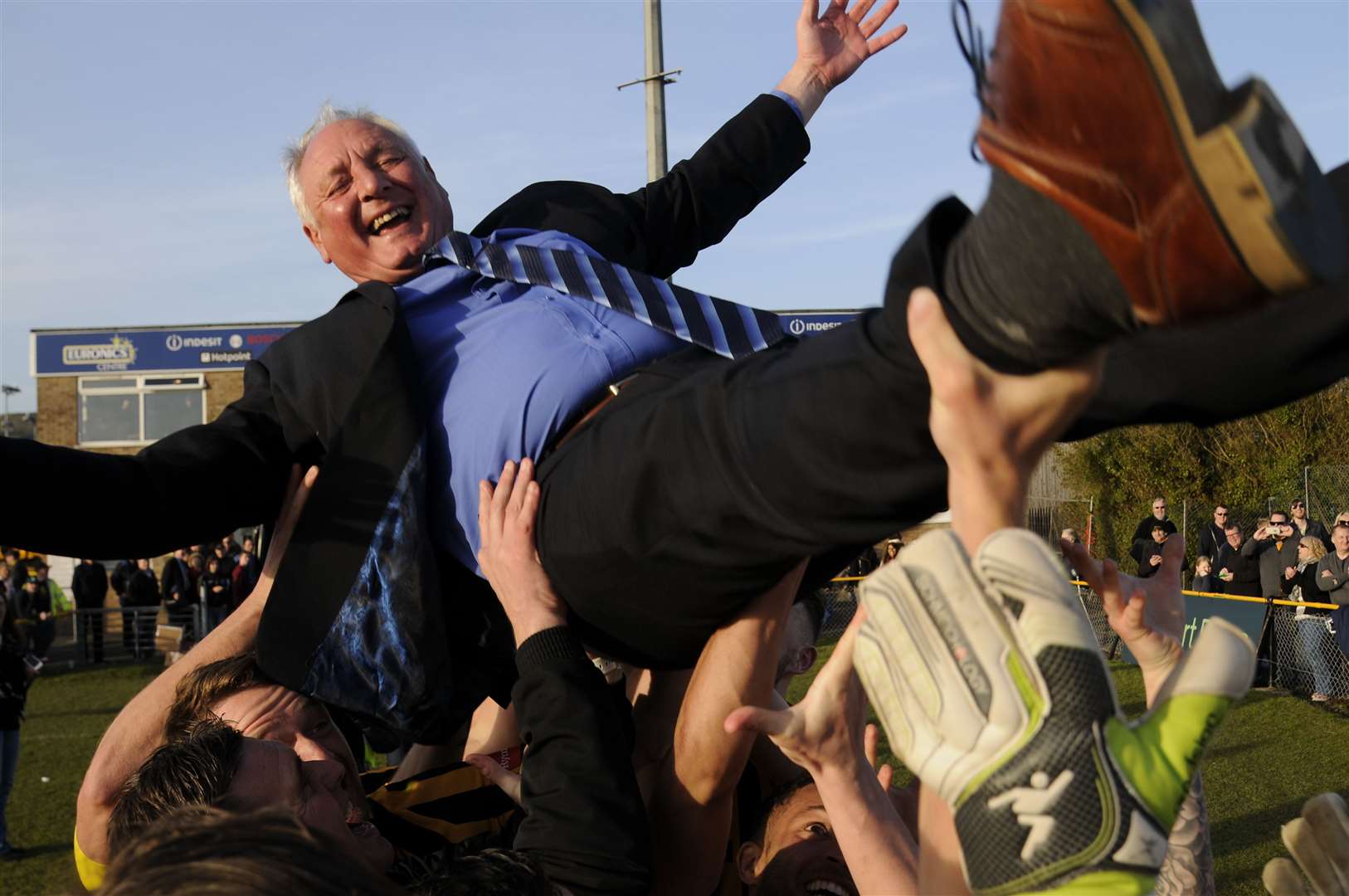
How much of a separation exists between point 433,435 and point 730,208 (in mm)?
1007

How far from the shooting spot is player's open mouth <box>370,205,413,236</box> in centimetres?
290

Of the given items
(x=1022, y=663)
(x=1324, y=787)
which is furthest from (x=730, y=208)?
(x=1324, y=787)

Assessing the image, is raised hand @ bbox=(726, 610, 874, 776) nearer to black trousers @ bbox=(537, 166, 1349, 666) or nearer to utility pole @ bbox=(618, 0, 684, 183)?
black trousers @ bbox=(537, 166, 1349, 666)

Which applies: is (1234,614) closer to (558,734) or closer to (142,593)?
(558,734)

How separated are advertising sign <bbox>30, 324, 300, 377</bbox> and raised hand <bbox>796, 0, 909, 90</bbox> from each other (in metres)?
30.8

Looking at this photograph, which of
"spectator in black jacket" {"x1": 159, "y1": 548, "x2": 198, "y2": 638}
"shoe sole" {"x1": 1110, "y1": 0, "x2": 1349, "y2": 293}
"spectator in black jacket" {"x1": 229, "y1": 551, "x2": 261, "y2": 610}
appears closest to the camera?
"shoe sole" {"x1": 1110, "y1": 0, "x2": 1349, "y2": 293}

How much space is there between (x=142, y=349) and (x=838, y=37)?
106 ft

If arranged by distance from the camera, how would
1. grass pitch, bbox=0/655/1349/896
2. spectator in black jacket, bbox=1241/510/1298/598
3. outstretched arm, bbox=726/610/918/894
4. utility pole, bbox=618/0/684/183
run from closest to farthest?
outstretched arm, bbox=726/610/918/894, grass pitch, bbox=0/655/1349/896, utility pole, bbox=618/0/684/183, spectator in black jacket, bbox=1241/510/1298/598

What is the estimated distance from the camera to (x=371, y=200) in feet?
9.50

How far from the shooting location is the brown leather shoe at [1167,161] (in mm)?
1169

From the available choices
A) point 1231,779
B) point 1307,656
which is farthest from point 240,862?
point 1307,656

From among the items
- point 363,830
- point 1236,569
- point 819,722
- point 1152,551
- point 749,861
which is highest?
point 819,722

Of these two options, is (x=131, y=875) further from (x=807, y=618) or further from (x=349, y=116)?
(x=807, y=618)

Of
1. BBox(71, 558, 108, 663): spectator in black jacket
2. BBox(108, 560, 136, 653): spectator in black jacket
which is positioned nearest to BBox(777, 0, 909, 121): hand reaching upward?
BBox(108, 560, 136, 653): spectator in black jacket
